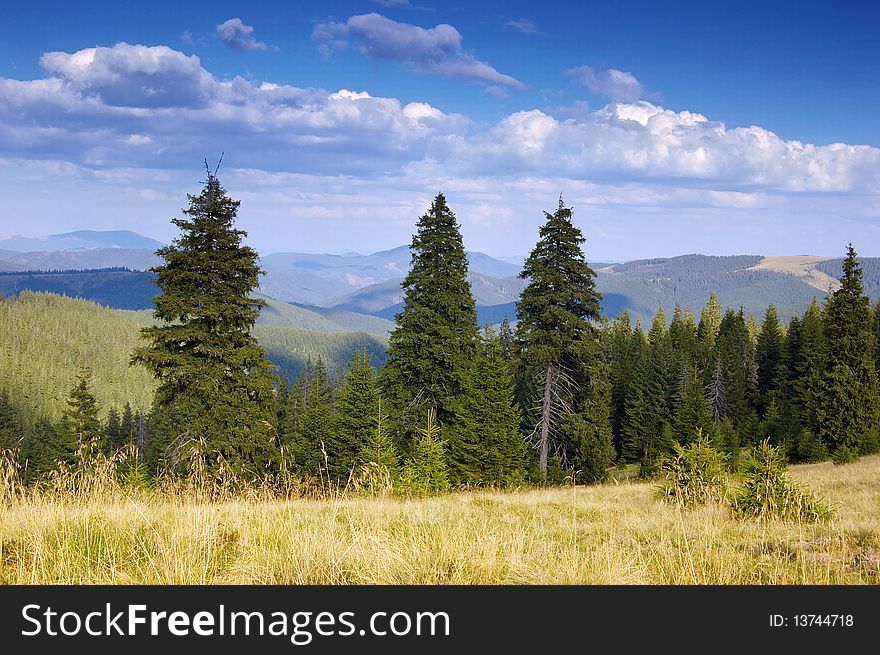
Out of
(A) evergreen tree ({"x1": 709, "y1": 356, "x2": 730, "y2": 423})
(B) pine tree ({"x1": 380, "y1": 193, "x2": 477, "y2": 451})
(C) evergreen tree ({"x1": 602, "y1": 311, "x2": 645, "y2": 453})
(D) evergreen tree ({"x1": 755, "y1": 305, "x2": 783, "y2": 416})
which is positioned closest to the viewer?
(B) pine tree ({"x1": 380, "y1": 193, "x2": 477, "y2": 451})

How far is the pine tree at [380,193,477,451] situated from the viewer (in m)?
27.7

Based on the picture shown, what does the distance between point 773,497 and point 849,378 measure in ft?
108

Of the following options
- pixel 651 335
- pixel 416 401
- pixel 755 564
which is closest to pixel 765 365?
pixel 651 335

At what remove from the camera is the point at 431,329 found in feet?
89.8

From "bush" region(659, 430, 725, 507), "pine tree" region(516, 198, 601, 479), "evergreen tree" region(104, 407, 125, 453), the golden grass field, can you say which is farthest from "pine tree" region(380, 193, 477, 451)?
"evergreen tree" region(104, 407, 125, 453)

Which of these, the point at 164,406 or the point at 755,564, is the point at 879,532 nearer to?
the point at 755,564

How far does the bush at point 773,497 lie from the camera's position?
8398 mm

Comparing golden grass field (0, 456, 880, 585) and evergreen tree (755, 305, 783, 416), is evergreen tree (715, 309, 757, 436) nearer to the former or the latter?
evergreen tree (755, 305, 783, 416)

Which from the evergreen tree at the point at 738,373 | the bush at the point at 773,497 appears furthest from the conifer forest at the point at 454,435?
the evergreen tree at the point at 738,373

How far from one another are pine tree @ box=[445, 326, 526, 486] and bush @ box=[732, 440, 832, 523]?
18717 mm

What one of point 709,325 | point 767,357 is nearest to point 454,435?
point 767,357

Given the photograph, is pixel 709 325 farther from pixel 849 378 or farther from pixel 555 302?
pixel 555 302

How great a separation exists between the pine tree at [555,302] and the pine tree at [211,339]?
13483 mm

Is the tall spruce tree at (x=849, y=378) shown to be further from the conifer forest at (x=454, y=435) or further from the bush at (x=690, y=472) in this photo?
the bush at (x=690, y=472)
